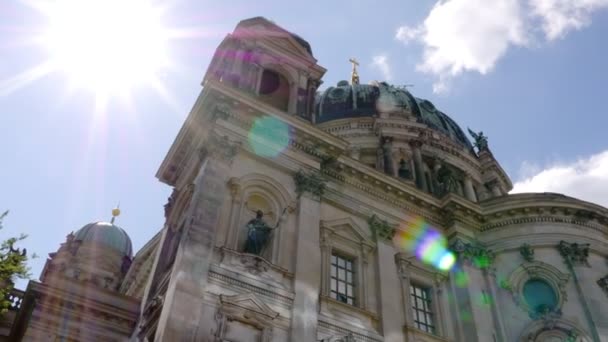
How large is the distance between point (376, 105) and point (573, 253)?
19.5 meters

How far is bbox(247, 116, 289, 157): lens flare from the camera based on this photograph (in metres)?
21.2

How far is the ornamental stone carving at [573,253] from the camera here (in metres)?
24.4

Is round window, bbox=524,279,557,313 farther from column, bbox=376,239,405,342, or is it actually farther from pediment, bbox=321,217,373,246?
pediment, bbox=321,217,373,246

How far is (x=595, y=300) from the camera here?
23016mm

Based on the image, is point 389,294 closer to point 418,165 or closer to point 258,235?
point 258,235

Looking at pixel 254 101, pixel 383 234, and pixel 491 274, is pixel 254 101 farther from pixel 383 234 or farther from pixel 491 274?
pixel 491 274

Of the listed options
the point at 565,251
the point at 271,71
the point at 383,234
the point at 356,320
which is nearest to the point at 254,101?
the point at 271,71

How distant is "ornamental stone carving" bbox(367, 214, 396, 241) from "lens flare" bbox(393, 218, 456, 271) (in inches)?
19.2

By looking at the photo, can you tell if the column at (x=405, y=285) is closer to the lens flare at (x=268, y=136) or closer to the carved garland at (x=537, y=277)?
the carved garland at (x=537, y=277)

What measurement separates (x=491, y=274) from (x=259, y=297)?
11.1 m

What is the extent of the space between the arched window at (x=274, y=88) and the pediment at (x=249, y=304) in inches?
410

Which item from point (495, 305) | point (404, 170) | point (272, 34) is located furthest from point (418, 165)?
point (272, 34)

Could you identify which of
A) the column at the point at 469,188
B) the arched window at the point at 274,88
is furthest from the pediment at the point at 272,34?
the column at the point at 469,188

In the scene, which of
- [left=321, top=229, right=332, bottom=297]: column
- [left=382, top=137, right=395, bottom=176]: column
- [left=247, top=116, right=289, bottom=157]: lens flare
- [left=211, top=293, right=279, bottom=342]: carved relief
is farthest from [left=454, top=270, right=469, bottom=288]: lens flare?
[left=382, top=137, right=395, bottom=176]: column
